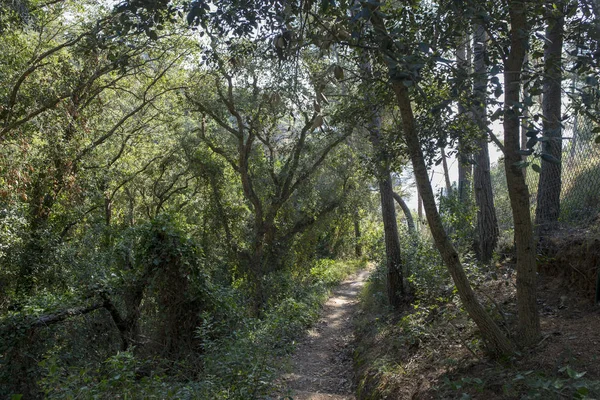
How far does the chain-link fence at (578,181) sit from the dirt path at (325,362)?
183 inches

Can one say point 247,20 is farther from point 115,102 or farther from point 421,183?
point 115,102

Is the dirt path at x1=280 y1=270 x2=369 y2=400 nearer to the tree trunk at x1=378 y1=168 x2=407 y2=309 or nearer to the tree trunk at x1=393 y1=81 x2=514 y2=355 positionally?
the tree trunk at x1=378 y1=168 x2=407 y2=309

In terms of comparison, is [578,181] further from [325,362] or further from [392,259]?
[325,362]

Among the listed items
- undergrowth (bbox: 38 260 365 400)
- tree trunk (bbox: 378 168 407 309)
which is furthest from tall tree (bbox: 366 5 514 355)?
tree trunk (bbox: 378 168 407 309)

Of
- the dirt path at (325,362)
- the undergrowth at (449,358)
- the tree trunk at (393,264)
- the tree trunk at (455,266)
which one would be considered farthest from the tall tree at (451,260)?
the tree trunk at (393,264)

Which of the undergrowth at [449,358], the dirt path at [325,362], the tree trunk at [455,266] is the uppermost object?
the tree trunk at [455,266]

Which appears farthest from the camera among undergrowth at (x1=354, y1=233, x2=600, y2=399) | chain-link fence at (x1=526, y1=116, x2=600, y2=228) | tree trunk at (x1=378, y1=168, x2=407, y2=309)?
tree trunk at (x1=378, y1=168, x2=407, y2=309)

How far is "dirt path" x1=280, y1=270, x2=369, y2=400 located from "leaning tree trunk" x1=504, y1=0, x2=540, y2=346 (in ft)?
9.23

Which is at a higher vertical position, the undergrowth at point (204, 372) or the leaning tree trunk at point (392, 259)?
the leaning tree trunk at point (392, 259)

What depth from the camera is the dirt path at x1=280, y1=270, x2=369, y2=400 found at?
8391mm

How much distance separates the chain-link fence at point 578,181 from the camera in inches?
297

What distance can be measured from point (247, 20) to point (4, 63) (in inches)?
390

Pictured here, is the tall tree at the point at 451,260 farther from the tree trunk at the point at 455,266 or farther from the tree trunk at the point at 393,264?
the tree trunk at the point at 393,264

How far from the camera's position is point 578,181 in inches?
317
